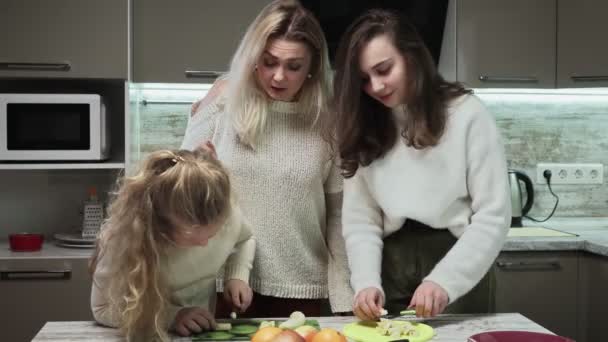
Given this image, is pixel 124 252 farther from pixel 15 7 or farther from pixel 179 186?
pixel 15 7

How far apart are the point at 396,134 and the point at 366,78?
0.45 feet

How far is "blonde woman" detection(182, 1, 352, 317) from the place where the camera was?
160 centimetres

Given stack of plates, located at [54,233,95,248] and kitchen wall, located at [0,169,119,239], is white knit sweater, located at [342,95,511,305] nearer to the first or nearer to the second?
stack of plates, located at [54,233,95,248]

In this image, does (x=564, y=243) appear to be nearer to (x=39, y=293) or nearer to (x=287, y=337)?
(x=287, y=337)

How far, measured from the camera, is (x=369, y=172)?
5.04 ft

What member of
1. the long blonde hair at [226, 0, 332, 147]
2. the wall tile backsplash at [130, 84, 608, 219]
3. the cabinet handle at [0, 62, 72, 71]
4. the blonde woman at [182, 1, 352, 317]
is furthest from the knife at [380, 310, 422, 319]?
the wall tile backsplash at [130, 84, 608, 219]

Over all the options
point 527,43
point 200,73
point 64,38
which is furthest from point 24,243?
point 527,43

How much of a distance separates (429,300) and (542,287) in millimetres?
1261

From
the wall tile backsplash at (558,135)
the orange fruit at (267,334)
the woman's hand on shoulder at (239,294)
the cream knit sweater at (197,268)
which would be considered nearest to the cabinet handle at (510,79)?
the wall tile backsplash at (558,135)

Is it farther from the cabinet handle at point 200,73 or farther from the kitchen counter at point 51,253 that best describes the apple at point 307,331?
the cabinet handle at point 200,73

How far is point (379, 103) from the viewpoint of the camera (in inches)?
62.0

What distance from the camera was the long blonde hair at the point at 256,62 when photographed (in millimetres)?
1570

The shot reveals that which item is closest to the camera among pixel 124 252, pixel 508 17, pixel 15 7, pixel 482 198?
pixel 124 252

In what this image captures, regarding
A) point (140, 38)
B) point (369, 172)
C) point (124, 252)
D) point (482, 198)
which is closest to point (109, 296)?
point (124, 252)
